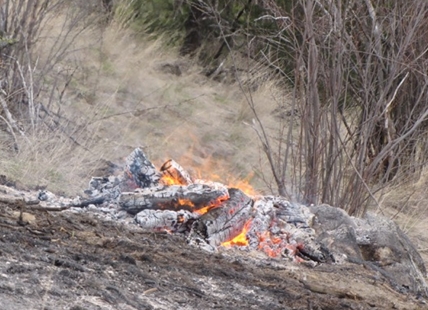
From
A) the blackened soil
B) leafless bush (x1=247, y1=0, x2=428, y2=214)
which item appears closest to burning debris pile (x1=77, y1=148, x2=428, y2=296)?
the blackened soil

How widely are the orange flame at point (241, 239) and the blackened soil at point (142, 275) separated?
214mm

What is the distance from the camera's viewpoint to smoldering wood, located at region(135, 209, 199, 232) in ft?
17.4

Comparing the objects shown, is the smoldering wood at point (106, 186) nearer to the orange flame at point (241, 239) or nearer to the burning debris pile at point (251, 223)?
the burning debris pile at point (251, 223)

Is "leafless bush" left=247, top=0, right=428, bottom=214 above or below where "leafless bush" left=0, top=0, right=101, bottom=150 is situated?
above

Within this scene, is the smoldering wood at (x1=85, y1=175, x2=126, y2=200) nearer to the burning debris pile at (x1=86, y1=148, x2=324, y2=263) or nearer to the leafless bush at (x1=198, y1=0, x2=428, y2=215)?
the burning debris pile at (x1=86, y1=148, x2=324, y2=263)

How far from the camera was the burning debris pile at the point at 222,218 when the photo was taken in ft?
17.5

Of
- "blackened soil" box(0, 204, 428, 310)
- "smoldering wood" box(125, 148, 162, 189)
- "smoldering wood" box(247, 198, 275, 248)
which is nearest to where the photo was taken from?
"blackened soil" box(0, 204, 428, 310)

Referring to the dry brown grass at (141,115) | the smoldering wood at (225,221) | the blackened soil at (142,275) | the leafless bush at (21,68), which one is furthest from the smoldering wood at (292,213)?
the leafless bush at (21,68)

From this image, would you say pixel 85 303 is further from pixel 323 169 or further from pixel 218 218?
pixel 323 169

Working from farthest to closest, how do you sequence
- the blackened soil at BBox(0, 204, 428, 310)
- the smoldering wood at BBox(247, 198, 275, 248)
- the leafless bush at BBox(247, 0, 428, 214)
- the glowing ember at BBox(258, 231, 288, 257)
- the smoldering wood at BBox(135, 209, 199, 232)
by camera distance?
the leafless bush at BBox(247, 0, 428, 214) < the smoldering wood at BBox(247, 198, 275, 248) < the glowing ember at BBox(258, 231, 288, 257) < the smoldering wood at BBox(135, 209, 199, 232) < the blackened soil at BBox(0, 204, 428, 310)

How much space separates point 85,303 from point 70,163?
4.74 meters

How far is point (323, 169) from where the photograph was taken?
23.8 ft

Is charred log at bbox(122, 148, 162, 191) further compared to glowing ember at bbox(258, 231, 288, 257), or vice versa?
charred log at bbox(122, 148, 162, 191)

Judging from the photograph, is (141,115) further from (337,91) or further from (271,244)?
(271,244)
